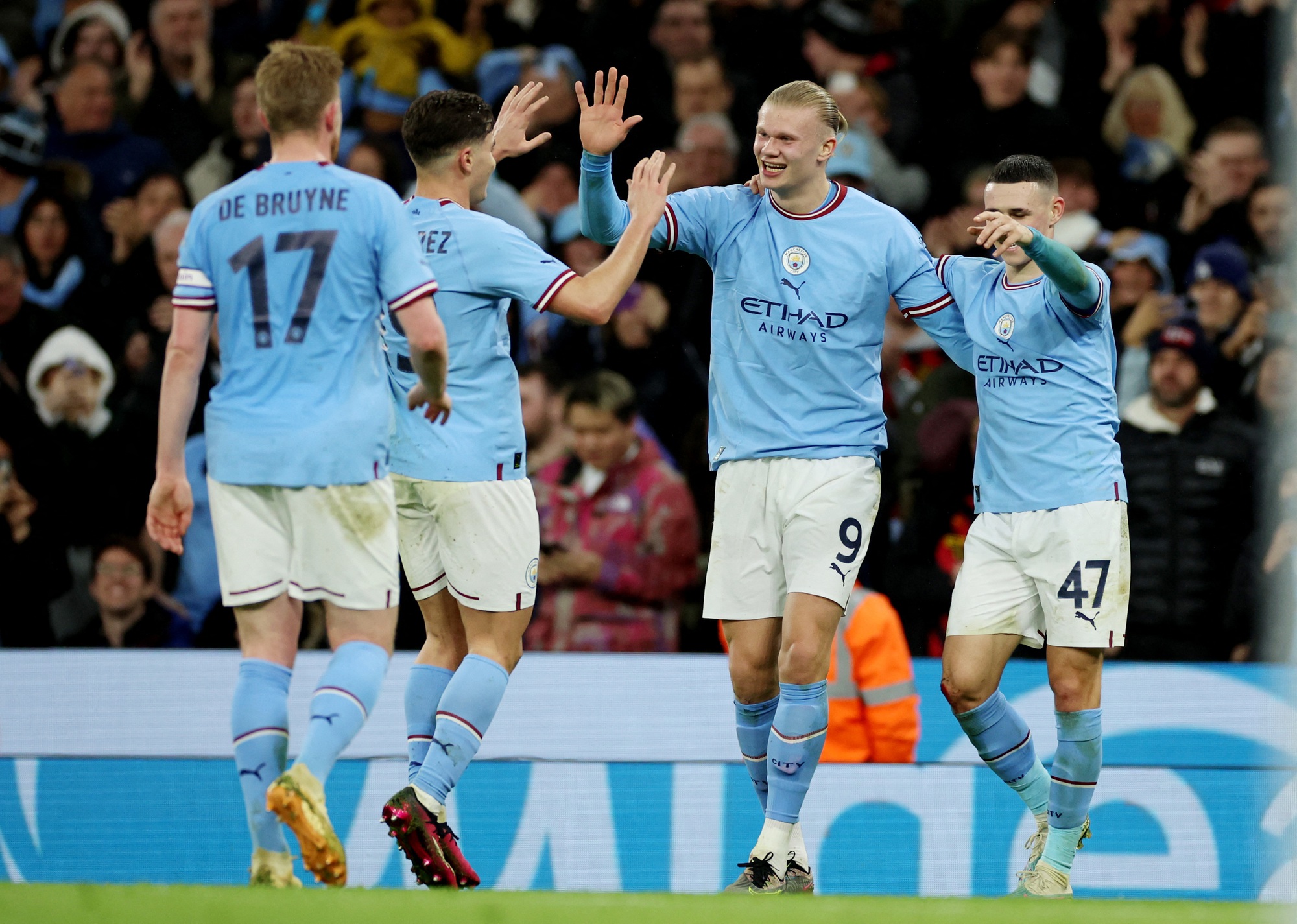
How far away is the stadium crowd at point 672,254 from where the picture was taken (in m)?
8.19

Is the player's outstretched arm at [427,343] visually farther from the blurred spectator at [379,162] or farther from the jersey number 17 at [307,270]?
the blurred spectator at [379,162]

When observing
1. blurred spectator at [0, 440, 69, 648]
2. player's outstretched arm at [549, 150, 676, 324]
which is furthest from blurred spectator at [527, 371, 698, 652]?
player's outstretched arm at [549, 150, 676, 324]

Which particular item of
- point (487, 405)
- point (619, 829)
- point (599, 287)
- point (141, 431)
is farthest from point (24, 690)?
point (599, 287)

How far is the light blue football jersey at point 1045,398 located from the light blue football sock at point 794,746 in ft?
3.19

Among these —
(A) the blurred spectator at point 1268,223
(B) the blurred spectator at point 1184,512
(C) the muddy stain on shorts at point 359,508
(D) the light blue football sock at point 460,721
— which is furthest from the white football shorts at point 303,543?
(A) the blurred spectator at point 1268,223

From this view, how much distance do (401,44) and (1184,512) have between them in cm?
560

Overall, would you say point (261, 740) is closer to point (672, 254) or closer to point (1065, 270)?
point (1065, 270)

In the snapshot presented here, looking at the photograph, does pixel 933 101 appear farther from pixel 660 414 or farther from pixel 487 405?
pixel 487 405

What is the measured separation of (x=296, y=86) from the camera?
411cm

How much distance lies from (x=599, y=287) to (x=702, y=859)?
9.01 ft

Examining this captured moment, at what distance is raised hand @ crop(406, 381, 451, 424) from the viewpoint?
4.19m

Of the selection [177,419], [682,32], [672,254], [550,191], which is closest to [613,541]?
[672,254]

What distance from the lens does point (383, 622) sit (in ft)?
14.0

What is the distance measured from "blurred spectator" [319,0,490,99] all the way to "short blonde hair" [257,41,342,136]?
19.3 feet
